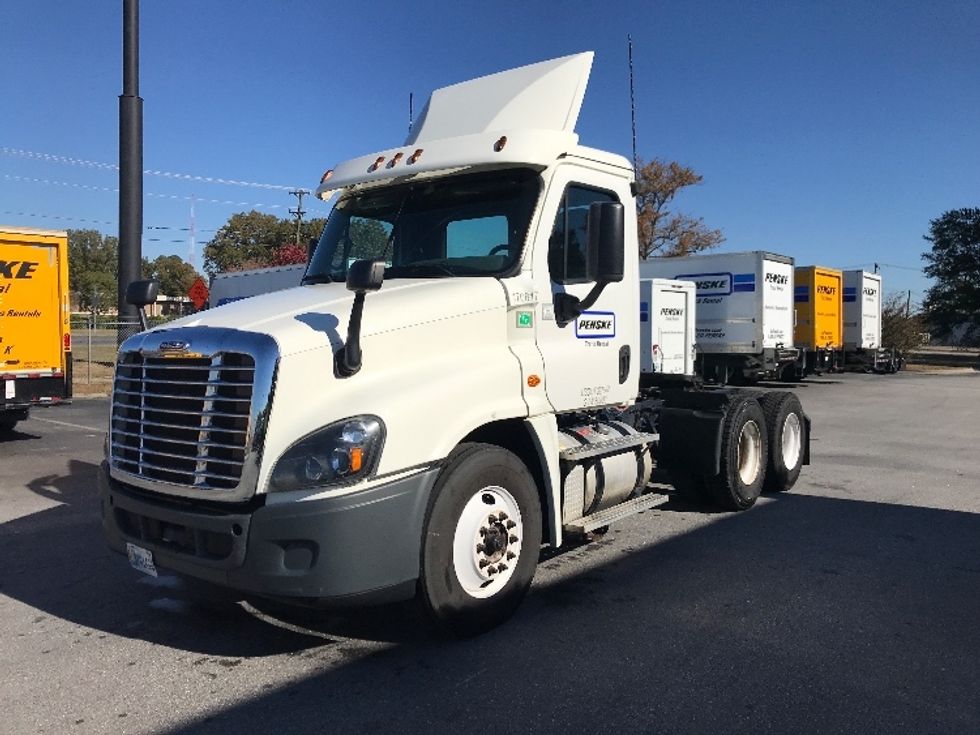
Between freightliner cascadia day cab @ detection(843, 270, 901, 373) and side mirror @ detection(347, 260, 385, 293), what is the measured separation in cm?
2831

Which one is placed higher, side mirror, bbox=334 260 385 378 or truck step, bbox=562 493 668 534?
side mirror, bbox=334 260 385 378

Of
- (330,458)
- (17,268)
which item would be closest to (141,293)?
(330,458)

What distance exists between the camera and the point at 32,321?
1209 centimetres

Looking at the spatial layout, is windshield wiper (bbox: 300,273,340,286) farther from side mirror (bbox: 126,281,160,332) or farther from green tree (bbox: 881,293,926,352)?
green tree (bbox: 881,293,926,352)

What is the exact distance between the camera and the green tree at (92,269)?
265 ft

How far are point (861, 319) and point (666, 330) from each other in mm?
16260

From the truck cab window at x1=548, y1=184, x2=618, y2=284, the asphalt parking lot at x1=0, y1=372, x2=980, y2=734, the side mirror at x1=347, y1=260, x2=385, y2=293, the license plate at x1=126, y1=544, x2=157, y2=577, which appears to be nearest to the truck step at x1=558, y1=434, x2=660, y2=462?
the asphalt parking lot at x1=0, y1=372, x2=980, y2=734

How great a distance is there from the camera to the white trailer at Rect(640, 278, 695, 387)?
1515 centimetres

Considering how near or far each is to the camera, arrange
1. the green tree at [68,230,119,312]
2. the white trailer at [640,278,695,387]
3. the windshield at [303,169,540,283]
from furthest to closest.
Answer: the green tree at [68,230,119,312]
the white trailer at [640,278,695,387]
the windshield at [303,169,540,283]

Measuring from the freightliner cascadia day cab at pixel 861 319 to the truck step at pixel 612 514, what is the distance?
25.4 metres

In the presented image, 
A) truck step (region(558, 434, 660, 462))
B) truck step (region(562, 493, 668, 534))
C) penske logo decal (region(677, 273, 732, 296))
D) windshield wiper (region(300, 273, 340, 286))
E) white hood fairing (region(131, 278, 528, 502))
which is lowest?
truck step (region(562, 493, 668, 534))

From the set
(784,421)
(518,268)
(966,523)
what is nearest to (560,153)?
(518,268)

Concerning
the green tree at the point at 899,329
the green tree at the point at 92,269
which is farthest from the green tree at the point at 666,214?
the green tree at the point at 92,269

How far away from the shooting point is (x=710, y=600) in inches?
196
